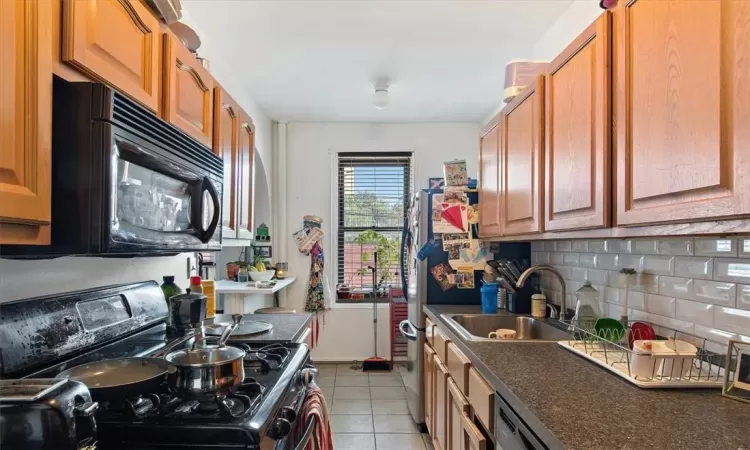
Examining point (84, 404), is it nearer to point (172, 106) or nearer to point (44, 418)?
point (44, 418)

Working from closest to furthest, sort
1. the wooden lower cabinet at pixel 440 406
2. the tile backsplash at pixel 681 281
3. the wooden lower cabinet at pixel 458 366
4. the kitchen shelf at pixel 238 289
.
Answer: the tile backsplash at pixel 681 281 < the wooden lower cabinet at pixel 458 366 < the wooden lower cabinet at pixel 440 406 < the kitchen shelf at pixel 238 289

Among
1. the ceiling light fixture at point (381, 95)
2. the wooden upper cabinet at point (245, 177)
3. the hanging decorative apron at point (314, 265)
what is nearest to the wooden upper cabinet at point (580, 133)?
the wooden upper cabinet at point (245, 177)

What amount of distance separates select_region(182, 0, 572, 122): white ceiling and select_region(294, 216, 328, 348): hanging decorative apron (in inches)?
47.1

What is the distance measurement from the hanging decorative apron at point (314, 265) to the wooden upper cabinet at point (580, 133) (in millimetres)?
2792

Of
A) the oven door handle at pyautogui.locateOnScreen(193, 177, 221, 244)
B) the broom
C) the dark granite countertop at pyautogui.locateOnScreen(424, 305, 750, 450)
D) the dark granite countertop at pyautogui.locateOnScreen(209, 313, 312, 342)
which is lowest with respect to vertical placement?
the broom

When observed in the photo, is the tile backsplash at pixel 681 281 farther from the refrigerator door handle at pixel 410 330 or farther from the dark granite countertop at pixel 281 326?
the dark granite countertop at pixel 281 326

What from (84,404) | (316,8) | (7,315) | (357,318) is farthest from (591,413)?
(357,318)

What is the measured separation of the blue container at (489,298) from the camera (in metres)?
2.46

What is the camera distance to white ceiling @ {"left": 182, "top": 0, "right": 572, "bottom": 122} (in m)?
2.30

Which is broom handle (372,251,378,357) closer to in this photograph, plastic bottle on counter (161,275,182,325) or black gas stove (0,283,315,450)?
plastic bottle on counter (161,275,182,325)

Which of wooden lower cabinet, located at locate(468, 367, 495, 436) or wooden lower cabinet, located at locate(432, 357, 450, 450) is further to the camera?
wooden lower cabinet, located at locate(432, 357, 450, 450)

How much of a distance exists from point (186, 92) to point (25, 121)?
2.80 feet

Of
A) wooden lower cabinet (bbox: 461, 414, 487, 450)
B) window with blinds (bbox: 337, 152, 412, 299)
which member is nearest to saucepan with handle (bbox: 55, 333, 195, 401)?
wooden lower cabinet (bbox: 461, 414, 487, 450)

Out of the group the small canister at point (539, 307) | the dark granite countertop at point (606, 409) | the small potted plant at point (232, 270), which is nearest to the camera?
the dark granite countertop at point (606, 409)
